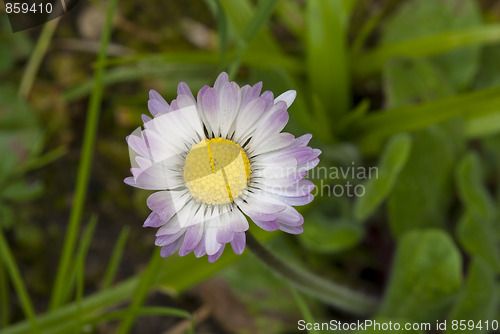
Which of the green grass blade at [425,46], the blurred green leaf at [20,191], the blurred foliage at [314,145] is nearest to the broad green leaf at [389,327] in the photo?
the blurred foliage at [314,145]

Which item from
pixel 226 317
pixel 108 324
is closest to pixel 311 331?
pixel 226 317

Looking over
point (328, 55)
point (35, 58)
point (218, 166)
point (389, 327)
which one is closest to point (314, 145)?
point (328, 55)

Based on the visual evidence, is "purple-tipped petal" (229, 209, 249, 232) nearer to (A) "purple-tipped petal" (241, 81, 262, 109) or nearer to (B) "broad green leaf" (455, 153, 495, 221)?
(A) "purple-tipped petal" (241, 81, 262, 109)

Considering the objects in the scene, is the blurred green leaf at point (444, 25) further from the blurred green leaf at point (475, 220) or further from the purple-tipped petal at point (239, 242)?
the purple-tipped petal at point (239, 242)

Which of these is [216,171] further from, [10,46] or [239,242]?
[10,46]

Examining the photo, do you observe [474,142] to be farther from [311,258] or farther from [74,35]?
[74,35]

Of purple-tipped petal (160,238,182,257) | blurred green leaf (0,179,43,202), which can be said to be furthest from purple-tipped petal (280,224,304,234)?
blurred green leaf (0,179,43,202)
